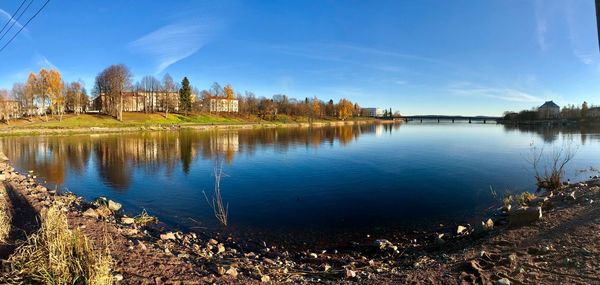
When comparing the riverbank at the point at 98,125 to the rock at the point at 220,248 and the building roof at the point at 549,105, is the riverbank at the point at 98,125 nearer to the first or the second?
the rock at the point at 220,248

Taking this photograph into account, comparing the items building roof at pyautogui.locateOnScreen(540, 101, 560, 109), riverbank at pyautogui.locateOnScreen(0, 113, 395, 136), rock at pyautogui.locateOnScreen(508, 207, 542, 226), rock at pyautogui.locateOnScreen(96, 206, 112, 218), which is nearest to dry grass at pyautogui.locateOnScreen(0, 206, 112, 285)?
rock at pyautogui.locateOnScreen(96, 206, 112, 218)

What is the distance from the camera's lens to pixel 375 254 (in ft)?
39.0

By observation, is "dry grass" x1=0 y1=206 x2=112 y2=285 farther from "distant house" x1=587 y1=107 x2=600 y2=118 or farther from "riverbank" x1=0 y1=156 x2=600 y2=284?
"distant house" x1=587 y1=107 x2=600 y2=118

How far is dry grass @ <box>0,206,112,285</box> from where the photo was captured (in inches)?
259

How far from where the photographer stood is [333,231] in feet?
48.4

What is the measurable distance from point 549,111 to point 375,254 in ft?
696

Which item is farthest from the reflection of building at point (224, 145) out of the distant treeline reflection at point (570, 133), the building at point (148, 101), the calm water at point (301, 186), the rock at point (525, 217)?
the building at point (148, 101)

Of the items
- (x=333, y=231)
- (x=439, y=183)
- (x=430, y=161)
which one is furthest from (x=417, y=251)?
(x=430, y=161)

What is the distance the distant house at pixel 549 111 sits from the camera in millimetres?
172450

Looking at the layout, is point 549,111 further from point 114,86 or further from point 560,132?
point 114,86

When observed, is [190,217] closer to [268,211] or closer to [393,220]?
[268,211]

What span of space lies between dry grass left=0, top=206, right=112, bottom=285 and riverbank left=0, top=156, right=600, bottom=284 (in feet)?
2.09

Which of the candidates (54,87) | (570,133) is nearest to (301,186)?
(570,133)

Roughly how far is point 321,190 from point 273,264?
1262 centimetres
